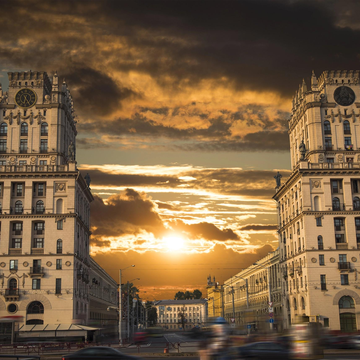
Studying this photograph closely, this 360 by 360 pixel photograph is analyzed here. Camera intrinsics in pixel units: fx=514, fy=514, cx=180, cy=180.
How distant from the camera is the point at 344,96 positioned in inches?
3821

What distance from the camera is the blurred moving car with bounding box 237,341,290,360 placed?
30.8 m

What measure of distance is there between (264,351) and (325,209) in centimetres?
6026

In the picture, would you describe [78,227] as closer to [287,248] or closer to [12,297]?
[12,297]

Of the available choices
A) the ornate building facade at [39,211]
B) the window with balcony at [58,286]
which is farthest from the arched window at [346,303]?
the window with balcony at [58,286]

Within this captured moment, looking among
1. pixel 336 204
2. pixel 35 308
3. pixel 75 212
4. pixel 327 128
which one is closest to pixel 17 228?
pixel 75 212

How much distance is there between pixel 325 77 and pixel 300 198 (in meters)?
24.6

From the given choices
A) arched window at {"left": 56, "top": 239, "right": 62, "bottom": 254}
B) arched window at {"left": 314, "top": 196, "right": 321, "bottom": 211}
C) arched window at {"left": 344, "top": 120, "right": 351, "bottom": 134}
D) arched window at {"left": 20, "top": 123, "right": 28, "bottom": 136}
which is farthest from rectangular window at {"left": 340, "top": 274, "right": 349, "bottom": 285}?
arched window at {"left": 20, "top": 123, "right": 28, "bottom": 136}

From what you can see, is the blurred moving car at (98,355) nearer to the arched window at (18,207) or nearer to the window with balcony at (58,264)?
the window with balcony at (58,264)

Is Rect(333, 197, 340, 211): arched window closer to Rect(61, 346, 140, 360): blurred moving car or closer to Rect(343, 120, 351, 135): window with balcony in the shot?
Rect(343, 120, 351, 135): window with balcony

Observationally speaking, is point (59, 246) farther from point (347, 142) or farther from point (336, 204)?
point (347, 142)

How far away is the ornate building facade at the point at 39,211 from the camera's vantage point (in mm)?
81312

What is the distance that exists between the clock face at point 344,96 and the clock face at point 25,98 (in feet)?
185

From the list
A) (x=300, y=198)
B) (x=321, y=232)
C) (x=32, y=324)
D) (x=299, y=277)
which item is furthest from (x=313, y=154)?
(x=32, y=324)

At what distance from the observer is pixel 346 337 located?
5400 cm
